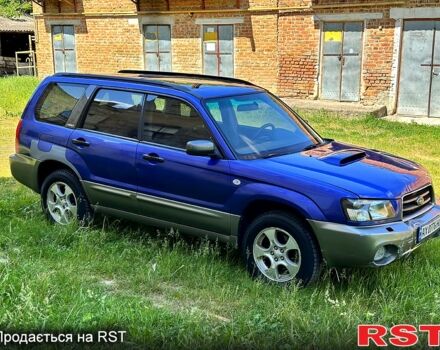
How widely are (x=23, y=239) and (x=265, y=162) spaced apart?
2534mm

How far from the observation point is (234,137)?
4770mm

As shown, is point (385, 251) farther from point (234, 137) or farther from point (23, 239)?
point (23, 239)

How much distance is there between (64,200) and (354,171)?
10.3 ft

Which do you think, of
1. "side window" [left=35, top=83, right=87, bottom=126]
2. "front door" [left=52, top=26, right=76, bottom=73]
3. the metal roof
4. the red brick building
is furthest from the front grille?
the metal roof

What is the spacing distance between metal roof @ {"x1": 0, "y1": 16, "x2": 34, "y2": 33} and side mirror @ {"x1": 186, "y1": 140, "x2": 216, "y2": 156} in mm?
31181

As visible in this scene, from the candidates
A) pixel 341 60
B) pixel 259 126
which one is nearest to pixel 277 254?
pixel 259 126

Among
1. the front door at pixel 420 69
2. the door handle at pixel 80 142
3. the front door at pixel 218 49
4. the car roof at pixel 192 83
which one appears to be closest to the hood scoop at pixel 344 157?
the car roof at pixel 192 83

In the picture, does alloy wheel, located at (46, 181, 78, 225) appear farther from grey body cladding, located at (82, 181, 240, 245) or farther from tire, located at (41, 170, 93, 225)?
grey body cladding, located at (82, 181, 240, 245)

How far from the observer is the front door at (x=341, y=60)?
45.9 feet

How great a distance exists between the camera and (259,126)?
5117mm

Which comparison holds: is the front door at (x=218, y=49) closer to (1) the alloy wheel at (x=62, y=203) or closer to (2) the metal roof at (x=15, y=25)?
(1) the alloy wheel at (x=62, y=203)

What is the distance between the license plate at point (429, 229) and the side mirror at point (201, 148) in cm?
177

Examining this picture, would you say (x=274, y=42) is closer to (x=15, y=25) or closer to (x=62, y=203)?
(x=62, y=203)

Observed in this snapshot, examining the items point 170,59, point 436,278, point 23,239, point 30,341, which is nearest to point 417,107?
point 170,59
